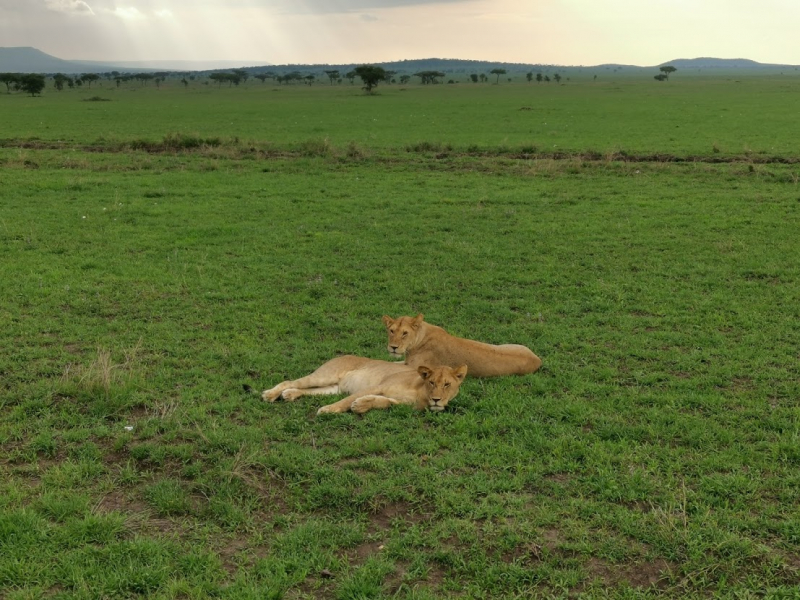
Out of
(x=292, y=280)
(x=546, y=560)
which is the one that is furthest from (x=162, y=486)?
(x=292, y=280)

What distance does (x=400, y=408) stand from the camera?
23.8ft

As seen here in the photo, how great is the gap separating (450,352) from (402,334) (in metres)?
0.63

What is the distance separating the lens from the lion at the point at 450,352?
26.4 feet

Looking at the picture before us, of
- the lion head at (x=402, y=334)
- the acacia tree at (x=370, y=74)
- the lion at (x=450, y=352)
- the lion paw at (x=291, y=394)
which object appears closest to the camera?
the lion paw at (x=291, y=394)

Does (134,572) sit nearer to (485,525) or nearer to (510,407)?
(485,525)

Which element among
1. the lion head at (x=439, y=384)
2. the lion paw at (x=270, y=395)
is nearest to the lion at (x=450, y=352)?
the lion head at (x=439, y=384)

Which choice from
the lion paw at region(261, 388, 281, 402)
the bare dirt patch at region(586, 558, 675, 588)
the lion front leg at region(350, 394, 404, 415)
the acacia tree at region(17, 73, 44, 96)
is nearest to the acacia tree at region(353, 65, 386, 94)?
the acacia tree at region(17, 73, 44, 96)

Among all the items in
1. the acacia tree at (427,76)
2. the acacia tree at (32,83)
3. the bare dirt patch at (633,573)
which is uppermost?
the acacia tree at (427,76)

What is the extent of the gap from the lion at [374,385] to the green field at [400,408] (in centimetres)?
23

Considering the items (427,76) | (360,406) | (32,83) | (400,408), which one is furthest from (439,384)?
(427,76)

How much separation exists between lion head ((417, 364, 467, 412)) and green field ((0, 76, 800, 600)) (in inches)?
8.0

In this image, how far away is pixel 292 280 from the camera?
12633 millimetres

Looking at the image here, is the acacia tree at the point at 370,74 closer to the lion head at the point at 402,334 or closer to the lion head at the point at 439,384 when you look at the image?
the lion head at the point at 402,334

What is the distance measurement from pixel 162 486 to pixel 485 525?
2.82 meters
